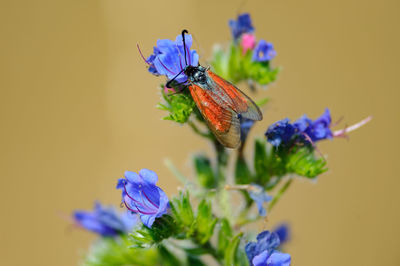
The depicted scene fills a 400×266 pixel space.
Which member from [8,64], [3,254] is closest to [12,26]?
[8,64]

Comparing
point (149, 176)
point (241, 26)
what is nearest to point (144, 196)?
point (149, 176)

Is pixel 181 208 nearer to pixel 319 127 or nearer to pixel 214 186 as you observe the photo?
pixel 214 186

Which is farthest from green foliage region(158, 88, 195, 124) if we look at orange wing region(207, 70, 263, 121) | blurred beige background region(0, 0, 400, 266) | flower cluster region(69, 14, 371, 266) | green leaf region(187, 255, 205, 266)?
blurred beige background region(0, 0, 400, 266)

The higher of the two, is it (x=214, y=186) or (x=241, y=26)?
(x=241, y=26)

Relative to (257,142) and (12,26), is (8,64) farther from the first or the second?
(257,142)

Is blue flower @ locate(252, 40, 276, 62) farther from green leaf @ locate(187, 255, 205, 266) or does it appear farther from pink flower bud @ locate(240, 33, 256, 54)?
green leaf @ locate(187, 255, 205, 266)
